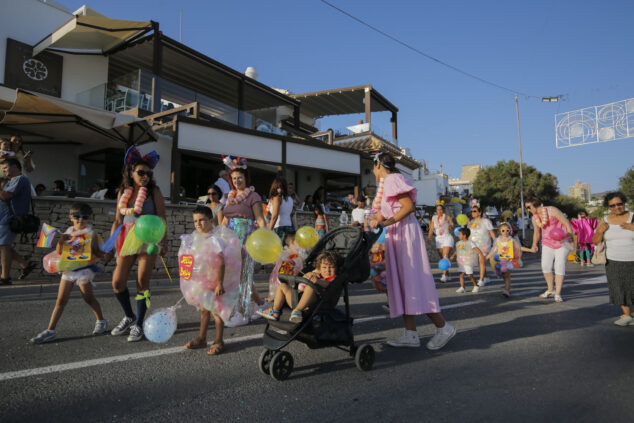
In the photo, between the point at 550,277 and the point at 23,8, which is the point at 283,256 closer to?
the point at 550,277

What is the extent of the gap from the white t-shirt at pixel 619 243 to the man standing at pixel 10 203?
339 inches

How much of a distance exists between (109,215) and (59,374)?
7.04 m

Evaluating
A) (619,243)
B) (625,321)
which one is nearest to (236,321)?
(625,321)

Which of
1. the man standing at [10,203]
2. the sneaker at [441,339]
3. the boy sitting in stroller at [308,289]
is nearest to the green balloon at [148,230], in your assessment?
the boy sitting in stroller at [308,289]

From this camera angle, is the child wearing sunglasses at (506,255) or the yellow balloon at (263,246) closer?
the yellow balloon at (263,246)

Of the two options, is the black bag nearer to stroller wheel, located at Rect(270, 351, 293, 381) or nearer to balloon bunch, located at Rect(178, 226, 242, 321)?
balloon bunch, located at Rect(178, 226, 242, 321)

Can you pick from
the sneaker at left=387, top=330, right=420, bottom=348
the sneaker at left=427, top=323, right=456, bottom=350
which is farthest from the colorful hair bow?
the sneaker at left=427, top=323, right=456, bottom=350

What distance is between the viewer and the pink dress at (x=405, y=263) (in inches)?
148

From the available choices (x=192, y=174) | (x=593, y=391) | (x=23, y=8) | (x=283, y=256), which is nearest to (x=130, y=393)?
(x=283, y=256)

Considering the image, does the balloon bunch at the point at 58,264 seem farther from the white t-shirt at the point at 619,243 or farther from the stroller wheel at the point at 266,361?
the white t-shirt at the point at 619,243

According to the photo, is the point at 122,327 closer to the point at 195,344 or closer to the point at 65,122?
the point at 195,344

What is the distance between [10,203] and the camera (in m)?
5.81

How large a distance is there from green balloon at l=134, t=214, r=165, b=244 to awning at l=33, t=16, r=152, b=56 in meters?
12.3

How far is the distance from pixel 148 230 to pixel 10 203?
150 inches
